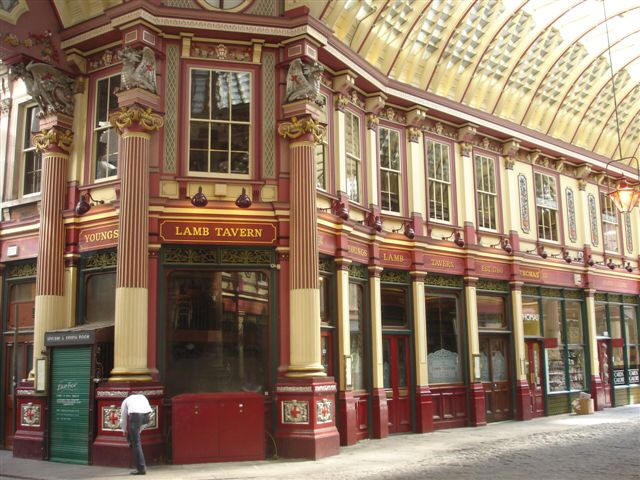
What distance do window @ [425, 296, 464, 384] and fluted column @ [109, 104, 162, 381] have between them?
28.7 ft

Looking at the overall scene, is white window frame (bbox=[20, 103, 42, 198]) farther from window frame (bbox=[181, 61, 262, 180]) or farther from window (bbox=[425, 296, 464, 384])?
window (bbox=[425, 296, 464, 384])

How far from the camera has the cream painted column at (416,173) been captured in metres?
20.1

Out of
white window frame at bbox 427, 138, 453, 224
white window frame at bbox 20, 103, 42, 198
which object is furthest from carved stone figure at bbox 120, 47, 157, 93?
white window frame at bbox 427, 138, 453, 224

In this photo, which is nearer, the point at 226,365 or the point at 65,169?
the point at 226,365

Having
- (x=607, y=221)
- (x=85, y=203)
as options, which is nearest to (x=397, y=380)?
(x=85, y=203)

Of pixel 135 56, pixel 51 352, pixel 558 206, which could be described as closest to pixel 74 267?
pixel 51 352

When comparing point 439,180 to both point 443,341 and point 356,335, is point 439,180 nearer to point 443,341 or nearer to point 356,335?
point 443,341

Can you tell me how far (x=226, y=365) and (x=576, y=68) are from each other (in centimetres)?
1715

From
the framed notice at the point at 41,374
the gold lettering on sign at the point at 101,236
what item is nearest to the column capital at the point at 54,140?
the gold lettering on sign at the point at 101,236

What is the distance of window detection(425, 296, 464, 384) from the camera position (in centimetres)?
1997

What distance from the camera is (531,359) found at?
75.3 ft

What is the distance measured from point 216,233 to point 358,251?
4.32m

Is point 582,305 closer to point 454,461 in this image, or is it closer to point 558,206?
point 558,206

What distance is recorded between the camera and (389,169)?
1975cm
